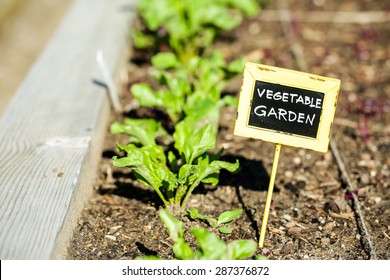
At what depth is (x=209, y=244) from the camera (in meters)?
1.83

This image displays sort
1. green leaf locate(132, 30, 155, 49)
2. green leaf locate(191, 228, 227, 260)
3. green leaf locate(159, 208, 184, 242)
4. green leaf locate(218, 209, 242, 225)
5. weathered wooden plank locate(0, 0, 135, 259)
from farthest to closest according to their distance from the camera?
green leaf locate(132, 30, 155, 49), green leaf locate(218, 209, 242, 225), weathered wooden plank locate(0, 0, 135, 259), green leaf locate(159, 208, 184, 242), green leaf locate(191, 228, 227, 260)

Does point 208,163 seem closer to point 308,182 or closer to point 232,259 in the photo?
point 232,259

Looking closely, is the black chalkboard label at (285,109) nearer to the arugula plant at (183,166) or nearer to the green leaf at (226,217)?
the arugula plant at (183,166)

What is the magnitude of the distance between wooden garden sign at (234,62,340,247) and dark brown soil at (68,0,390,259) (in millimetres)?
535

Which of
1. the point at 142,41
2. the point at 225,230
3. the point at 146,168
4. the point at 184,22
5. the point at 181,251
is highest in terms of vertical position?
the point at 184,22

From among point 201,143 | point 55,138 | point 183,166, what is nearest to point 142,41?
point 55,138

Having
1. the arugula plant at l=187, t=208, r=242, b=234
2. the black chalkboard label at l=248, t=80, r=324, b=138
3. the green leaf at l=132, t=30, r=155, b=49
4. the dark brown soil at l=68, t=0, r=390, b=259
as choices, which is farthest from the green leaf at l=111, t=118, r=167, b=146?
the green leaf at l=132, t=30, r=155, b=49

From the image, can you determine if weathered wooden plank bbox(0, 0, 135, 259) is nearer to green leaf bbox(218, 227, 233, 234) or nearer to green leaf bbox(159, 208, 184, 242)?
green leaf bbox(159, 208, 184, 242)

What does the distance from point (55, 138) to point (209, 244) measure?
1.32m

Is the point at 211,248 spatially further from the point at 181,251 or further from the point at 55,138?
the point at 55,138

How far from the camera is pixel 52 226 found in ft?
6.75

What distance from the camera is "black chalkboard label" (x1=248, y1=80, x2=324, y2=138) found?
6.73 ft
